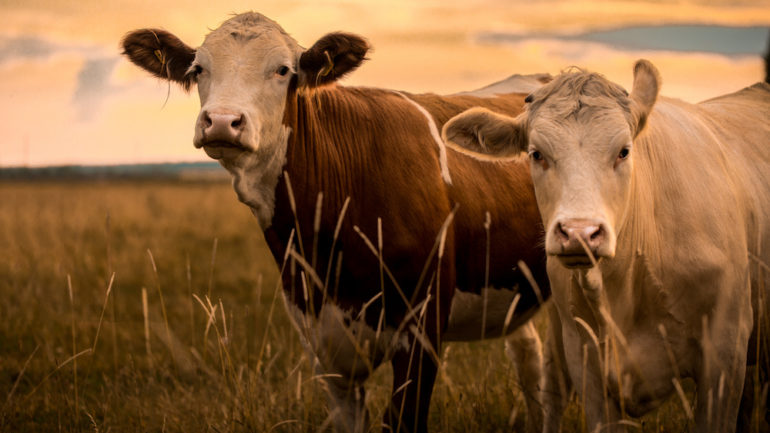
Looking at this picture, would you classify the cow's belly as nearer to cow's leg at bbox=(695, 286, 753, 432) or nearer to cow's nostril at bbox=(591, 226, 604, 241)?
cow's leg at bbox=(695, 286, 753, 432)

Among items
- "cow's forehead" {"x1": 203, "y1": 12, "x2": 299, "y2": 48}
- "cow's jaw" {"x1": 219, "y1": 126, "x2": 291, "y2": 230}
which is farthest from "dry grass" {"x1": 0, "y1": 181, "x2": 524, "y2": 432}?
"cow's forehead" {"x1": 203, "y1": 12, "x2": 299, "y2": 48}

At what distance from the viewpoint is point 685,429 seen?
13.2 feet

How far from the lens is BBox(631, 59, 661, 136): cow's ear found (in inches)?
136

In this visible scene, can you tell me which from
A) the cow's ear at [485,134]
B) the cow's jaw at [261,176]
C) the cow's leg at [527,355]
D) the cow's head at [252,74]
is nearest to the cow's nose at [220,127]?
the cow's head at [252,74]

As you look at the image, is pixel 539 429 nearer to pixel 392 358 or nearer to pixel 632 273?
pixel 392 358

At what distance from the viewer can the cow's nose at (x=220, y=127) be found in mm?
3680

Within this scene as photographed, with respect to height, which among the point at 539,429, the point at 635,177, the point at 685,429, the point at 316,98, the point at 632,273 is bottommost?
the point at 539,429

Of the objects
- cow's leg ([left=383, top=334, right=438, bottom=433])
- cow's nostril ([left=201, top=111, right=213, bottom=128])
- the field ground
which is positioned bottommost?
the field ground

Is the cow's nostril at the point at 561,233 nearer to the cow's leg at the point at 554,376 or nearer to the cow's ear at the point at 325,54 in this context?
the cow's ear at the point at 325,54

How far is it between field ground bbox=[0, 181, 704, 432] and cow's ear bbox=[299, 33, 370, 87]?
4.13 feet

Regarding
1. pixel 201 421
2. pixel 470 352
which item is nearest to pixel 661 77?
pixel 201 421

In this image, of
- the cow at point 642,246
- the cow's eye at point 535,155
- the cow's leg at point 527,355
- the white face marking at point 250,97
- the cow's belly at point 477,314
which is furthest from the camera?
the cow's leg at point 527,355

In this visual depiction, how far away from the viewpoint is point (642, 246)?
3580 mm

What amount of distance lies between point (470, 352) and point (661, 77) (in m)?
3.51
